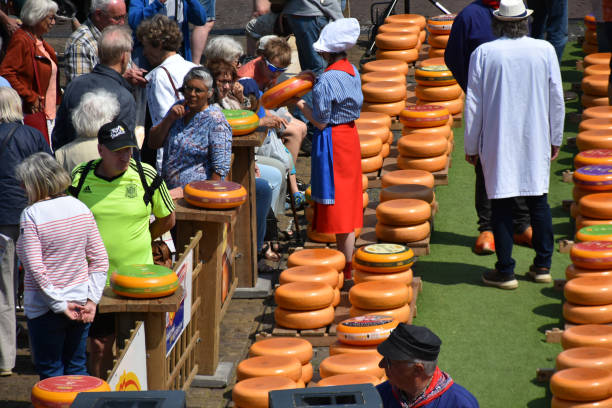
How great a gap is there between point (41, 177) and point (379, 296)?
2.40 meters

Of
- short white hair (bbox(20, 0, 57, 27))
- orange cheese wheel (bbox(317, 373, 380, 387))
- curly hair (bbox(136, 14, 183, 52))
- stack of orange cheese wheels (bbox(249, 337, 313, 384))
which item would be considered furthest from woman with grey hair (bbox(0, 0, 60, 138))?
orange cheese wheel (bbox(317, 373, 380, 387))

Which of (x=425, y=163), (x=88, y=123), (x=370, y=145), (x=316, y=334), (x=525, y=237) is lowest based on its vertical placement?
(x=316, y=334)

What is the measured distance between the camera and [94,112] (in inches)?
229

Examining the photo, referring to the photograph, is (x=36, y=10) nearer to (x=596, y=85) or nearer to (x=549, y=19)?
(x=596, y=85)

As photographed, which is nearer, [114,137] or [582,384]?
[114,137]

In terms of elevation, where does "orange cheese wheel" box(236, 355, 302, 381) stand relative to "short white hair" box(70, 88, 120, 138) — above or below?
below

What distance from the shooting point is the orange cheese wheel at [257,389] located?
17.9ft

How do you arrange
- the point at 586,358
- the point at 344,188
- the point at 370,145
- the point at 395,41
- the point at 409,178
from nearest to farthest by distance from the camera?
the point at 586,358 → the point at 344,188 → the point at 409,178 → the point at 370,145 → the point at 395,41

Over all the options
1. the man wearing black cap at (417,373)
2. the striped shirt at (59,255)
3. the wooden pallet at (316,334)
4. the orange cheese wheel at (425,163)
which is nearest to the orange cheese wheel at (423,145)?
the orange cheese wheel at (425,163)

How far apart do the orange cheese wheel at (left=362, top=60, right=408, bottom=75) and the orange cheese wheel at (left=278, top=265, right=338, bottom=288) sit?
3851mm

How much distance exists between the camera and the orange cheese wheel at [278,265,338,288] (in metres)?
6.88

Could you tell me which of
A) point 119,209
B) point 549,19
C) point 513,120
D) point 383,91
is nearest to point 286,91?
point 513,120

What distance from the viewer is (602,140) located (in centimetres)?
856

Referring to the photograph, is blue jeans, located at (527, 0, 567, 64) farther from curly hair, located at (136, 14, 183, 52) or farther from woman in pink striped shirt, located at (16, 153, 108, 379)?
woman in pink striped shirt, located at (16, 153, 108, 379)
